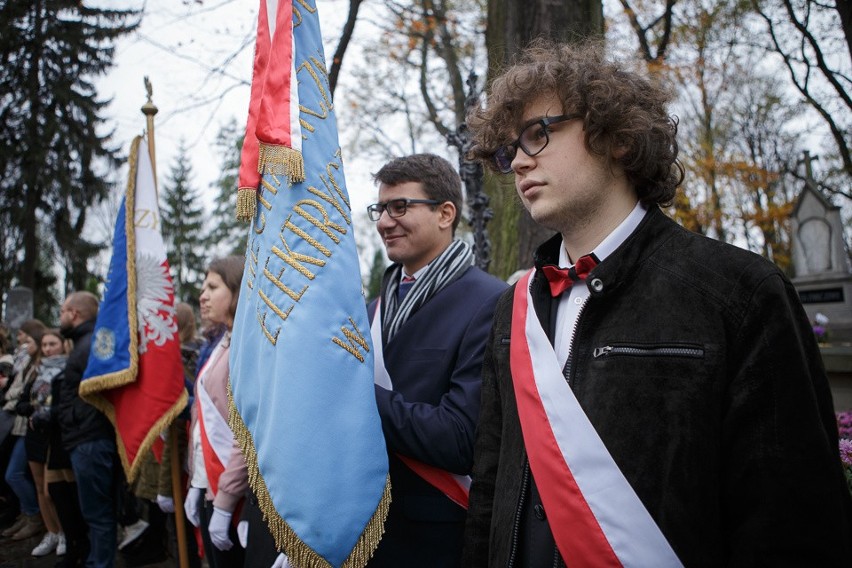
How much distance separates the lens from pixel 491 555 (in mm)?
1754

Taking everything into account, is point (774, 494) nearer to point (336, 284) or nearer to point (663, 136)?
point (663, 136)

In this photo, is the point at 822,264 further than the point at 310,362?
Yes

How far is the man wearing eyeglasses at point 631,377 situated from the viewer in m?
1.29

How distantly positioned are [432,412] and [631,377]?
34.6 inches

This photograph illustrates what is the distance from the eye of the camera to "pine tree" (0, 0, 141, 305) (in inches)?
766

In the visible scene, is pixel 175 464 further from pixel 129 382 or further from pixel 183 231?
pixel 183 231

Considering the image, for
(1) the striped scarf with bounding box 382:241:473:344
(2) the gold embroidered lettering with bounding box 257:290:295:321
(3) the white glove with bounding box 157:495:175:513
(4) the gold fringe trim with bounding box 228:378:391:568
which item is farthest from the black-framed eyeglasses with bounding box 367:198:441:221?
(3) the white glove with bounding box 157:495:175:513

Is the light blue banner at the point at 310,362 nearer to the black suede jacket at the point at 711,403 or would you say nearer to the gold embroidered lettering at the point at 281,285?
the gold embroidered lettering at the point at 281,285

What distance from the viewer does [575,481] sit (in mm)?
1477

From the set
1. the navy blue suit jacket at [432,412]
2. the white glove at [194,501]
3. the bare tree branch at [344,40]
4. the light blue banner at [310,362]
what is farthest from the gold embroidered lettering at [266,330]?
the bare tree branch at [344,40]

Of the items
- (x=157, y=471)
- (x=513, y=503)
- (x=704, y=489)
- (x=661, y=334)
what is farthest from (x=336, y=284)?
(x=157, y=471)

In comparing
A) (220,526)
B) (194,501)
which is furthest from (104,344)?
(220,526)

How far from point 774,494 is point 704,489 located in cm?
14

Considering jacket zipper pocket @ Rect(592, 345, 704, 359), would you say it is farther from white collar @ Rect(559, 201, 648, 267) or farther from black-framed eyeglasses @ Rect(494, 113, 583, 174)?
black-framed eyeglasses @ Rect(494, 113, 583, 174)
